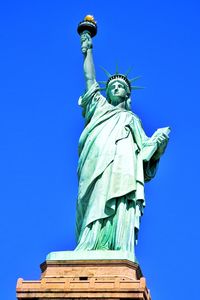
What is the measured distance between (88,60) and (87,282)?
21.6 ft

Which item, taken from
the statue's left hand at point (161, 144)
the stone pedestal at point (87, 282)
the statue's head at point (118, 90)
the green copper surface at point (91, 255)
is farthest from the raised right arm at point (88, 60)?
the stone pedestal at point (87, 282)

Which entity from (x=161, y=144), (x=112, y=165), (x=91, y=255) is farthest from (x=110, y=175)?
(x=91, y=255)

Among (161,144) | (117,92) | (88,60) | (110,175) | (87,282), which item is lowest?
(87,282)

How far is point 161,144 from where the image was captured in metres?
19.5

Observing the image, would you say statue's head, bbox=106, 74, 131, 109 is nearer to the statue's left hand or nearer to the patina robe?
the patina robe

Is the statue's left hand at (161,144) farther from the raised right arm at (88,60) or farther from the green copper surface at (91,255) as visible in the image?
the green copper surface at (91,255)

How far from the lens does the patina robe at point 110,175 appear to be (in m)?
17.9

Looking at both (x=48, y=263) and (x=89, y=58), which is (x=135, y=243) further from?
(x=89, y=58)

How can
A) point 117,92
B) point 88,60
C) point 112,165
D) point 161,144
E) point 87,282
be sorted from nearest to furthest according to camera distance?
point 87,282 < point 112,165 < point 161,144 < point 117,92 < point 88,60

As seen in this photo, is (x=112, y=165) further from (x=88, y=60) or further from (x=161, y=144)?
(x=88, y=60)

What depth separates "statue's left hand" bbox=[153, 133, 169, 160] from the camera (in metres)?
19.5

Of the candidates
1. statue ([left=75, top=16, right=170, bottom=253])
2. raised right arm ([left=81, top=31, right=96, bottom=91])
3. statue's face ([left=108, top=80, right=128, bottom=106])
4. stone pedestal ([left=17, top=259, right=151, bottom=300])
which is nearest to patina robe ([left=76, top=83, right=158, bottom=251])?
statue ([left=75, top=16, right=170, bottom=253])

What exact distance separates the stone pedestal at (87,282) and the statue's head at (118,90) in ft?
16.1

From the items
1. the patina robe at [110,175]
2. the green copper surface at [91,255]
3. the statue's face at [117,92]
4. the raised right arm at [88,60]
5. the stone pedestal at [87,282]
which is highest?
the raised right arm at [88,60]
